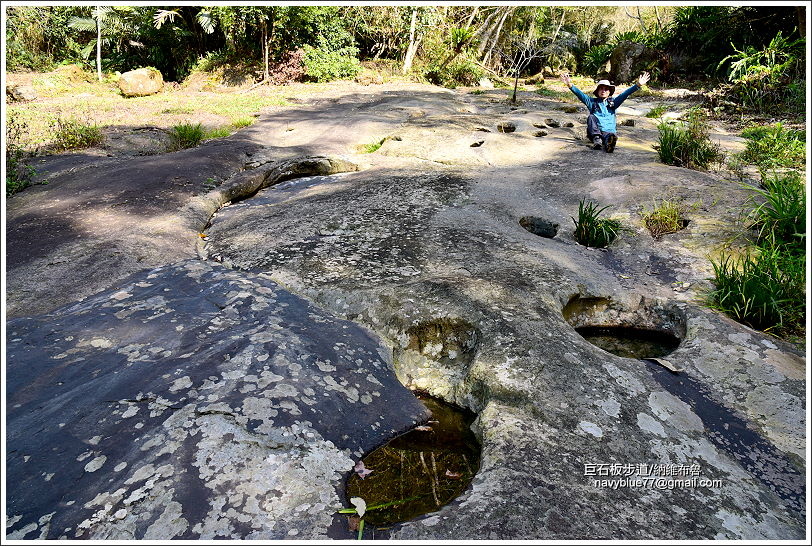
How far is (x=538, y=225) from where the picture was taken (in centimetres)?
495

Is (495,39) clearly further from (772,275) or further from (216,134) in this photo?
(772,275)

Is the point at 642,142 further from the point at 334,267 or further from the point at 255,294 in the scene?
the point at 255,294

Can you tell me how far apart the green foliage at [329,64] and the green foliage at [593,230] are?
1509 centimetres

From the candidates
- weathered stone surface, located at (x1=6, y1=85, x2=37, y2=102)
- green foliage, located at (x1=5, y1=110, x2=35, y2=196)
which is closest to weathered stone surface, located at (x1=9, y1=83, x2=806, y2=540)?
green foliage, located at (x1=5, y1=110, x2=35, y2=196)

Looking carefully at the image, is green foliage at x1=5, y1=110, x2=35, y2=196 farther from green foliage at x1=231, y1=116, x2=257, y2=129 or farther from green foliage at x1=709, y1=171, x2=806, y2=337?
green foliage at x1=709, y1=171, x2=806, y2=337

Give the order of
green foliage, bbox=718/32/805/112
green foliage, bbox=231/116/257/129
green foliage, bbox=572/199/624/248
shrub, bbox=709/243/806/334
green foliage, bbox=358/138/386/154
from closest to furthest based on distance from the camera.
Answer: shrub, bbox=709/243/806/334 → green foliage, bbox=572/199/624/248 → green foliage, bbox=358/138/386/154 → green foliage, bbox=718/32/805/112 → green foliage, bbox=231/116/257/129

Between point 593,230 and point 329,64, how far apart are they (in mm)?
15779

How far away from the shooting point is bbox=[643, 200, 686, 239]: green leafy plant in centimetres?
464

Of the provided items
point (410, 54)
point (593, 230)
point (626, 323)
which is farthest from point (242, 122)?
point (410, 54)

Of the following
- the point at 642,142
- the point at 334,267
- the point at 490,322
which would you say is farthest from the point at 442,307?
the point at 642,142

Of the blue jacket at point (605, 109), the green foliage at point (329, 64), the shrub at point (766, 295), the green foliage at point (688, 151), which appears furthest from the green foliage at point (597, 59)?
the shrub at point (766, 295)

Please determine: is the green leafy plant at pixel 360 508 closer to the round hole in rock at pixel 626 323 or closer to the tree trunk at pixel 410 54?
the round hole in rock at pixel 626 323

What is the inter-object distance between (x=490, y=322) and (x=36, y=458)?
7.53 feet

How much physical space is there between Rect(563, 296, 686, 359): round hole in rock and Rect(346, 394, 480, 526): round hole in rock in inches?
57.7
